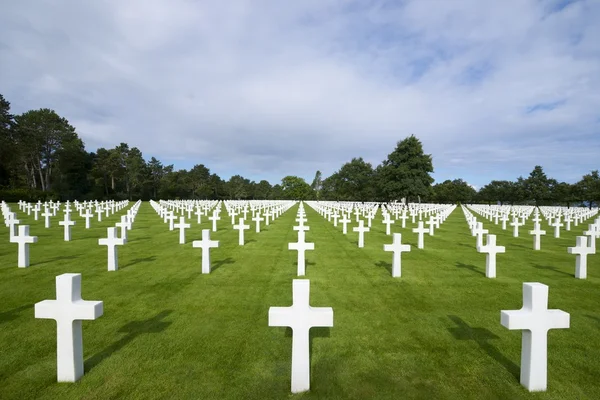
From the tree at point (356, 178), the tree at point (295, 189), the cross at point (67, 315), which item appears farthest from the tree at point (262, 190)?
the cross at point (67, 315)

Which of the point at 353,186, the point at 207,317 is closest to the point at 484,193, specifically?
the point at 353,186

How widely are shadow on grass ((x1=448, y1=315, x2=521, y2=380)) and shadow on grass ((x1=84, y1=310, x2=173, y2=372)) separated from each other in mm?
4187

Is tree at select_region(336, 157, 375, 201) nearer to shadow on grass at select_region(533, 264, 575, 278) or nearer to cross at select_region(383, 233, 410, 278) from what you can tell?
shadow on grass at select_region(533, 264, 575, 278)

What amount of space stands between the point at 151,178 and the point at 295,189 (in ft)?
207

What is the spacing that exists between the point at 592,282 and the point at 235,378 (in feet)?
27.4

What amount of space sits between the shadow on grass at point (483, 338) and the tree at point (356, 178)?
72.2 meters

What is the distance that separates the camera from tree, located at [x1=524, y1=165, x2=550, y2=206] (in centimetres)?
7306

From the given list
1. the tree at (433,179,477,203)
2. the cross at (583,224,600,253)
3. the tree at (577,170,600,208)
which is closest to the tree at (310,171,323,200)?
the tree at (433,179,477,203)

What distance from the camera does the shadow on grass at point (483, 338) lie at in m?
3.74

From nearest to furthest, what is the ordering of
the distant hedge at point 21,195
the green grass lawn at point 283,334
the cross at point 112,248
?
1. the green grass lawn at point 283,334
2. the cross at point 112,248
3. the distant hedge at point 21,195

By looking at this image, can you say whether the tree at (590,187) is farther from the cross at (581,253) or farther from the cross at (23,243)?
the cross at (23,243)

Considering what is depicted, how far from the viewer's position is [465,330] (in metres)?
4.75

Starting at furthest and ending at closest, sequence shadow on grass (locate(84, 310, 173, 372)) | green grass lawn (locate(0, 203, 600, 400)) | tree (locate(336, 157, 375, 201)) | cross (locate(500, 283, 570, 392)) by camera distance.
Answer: tree (locate(336, 157, 375, 201)) < shadow on grass (locate(84, 310, 173, 372)) < green grass lawn (locate(0, 203, 600, 400)) < cross (locate(500, 283, 570, 392))

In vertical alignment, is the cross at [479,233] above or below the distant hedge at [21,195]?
below
